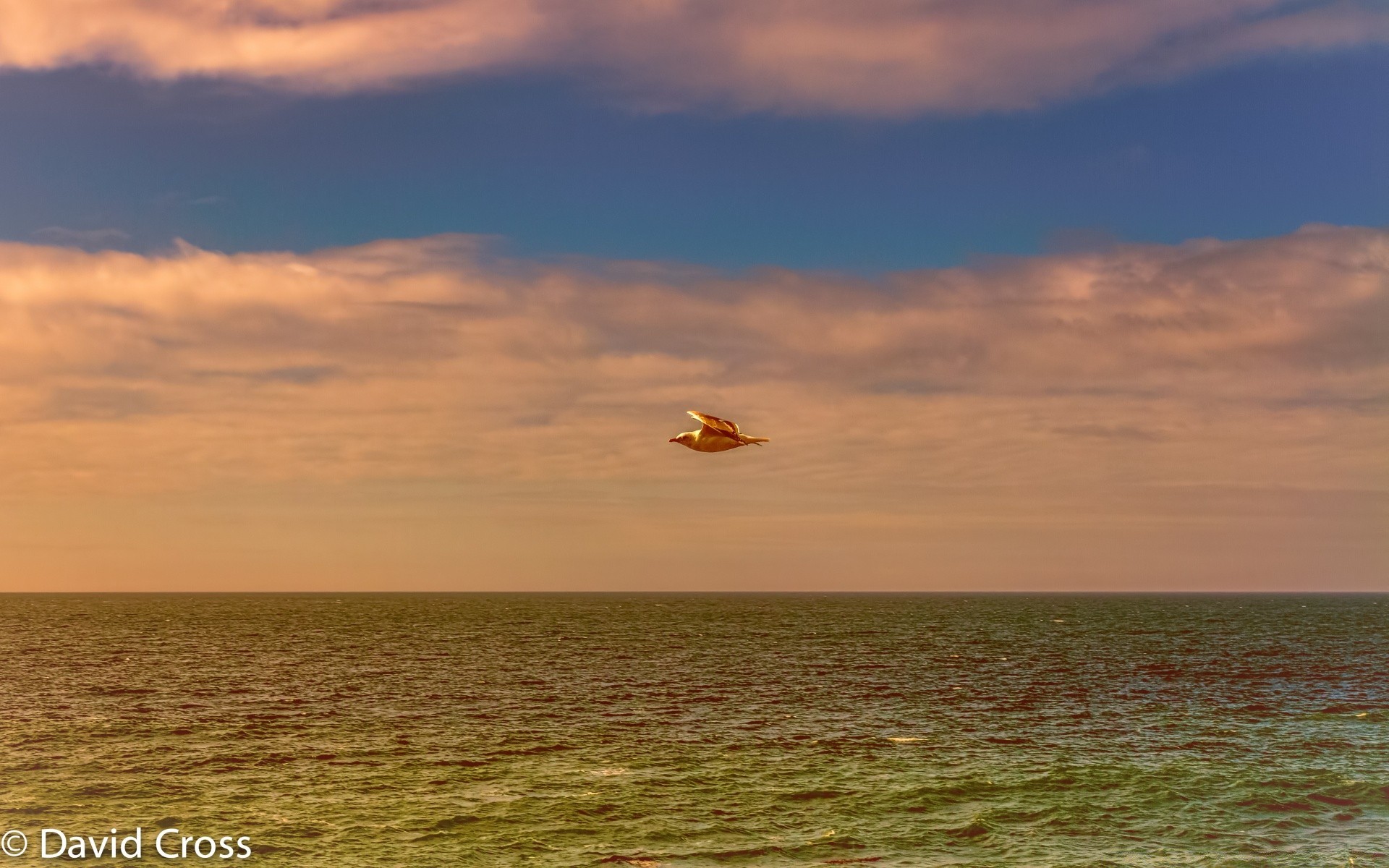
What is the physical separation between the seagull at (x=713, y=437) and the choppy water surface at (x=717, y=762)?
23.1 m

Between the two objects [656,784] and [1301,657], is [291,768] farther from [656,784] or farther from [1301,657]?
[1301,657]

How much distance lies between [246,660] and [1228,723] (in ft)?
342

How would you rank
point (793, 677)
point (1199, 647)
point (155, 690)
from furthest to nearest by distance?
point (1199, 647) < point (793, 677) < point (155, 690)

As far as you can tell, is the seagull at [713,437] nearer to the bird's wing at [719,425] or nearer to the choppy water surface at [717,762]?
the bird's wing at [719,425]

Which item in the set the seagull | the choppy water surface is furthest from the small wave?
the seagull

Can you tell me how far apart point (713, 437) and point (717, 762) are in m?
38.9

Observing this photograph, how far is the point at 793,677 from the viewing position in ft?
328

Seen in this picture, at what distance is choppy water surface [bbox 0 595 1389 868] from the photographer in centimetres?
4169

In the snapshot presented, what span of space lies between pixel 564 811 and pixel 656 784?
20.8 feet

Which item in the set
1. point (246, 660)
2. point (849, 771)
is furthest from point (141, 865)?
point (246, 660)

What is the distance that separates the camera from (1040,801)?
4800 cm

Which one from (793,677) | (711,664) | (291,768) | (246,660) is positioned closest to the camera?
(291,768)

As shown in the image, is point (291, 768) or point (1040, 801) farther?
point (291, 768)

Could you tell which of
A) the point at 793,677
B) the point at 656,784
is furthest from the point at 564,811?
the point at 793,677
